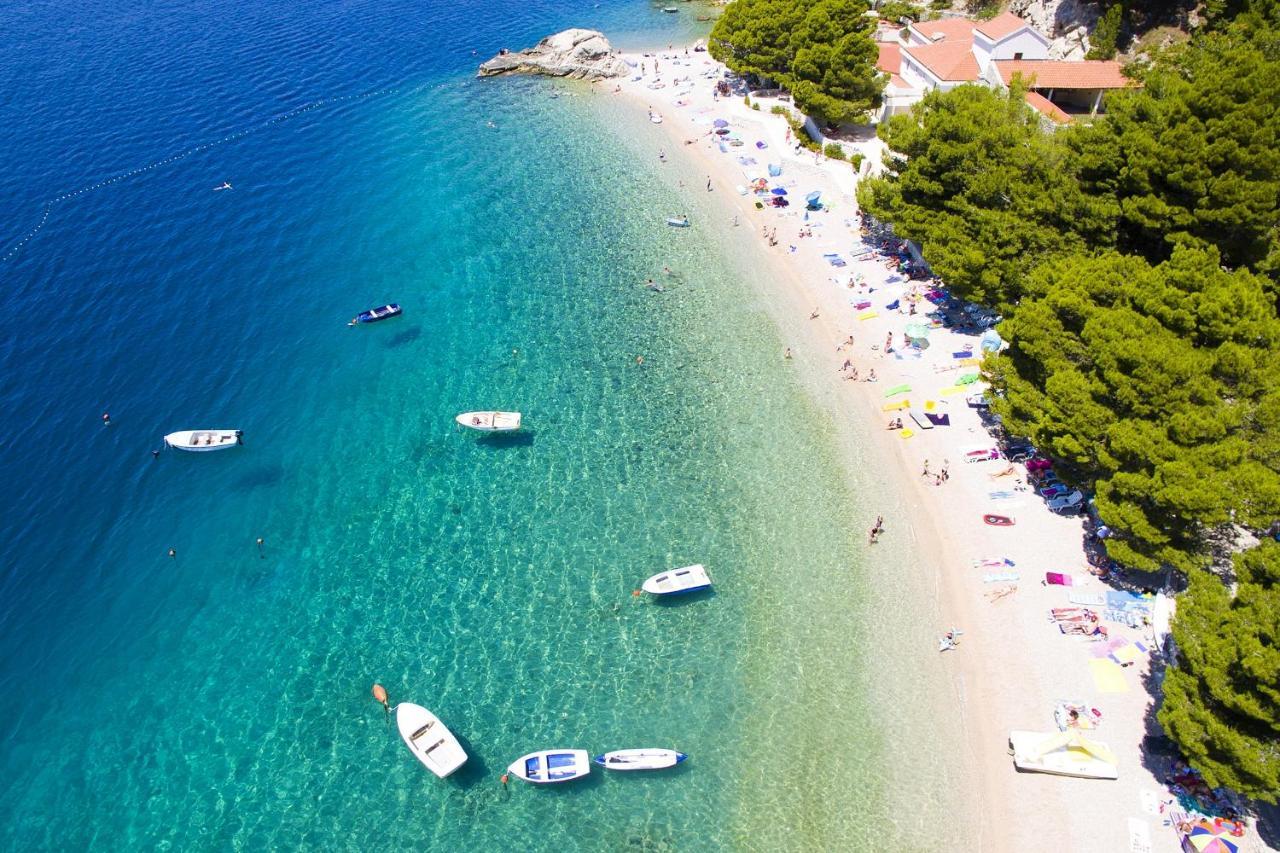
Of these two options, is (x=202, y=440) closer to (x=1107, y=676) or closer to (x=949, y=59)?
(x=1107, y=676)

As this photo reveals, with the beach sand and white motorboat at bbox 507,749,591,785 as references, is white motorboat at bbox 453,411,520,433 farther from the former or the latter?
white motorboat at bbox 507,749,591,785

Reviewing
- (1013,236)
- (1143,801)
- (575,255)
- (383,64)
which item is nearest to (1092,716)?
(1143,801)

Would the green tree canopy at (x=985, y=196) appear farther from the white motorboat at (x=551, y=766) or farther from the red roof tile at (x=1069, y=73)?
the white motorboat at (x=551, y=766)

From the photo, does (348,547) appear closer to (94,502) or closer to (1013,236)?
(94,502)

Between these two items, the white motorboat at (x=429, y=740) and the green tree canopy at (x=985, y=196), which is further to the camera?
the green tree canopy at (x=985, y=196)

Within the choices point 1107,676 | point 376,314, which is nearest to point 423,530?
point 376,314

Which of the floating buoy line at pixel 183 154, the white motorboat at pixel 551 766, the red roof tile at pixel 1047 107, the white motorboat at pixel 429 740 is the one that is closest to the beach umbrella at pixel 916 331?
the red roof tile at pixel 1047 107
